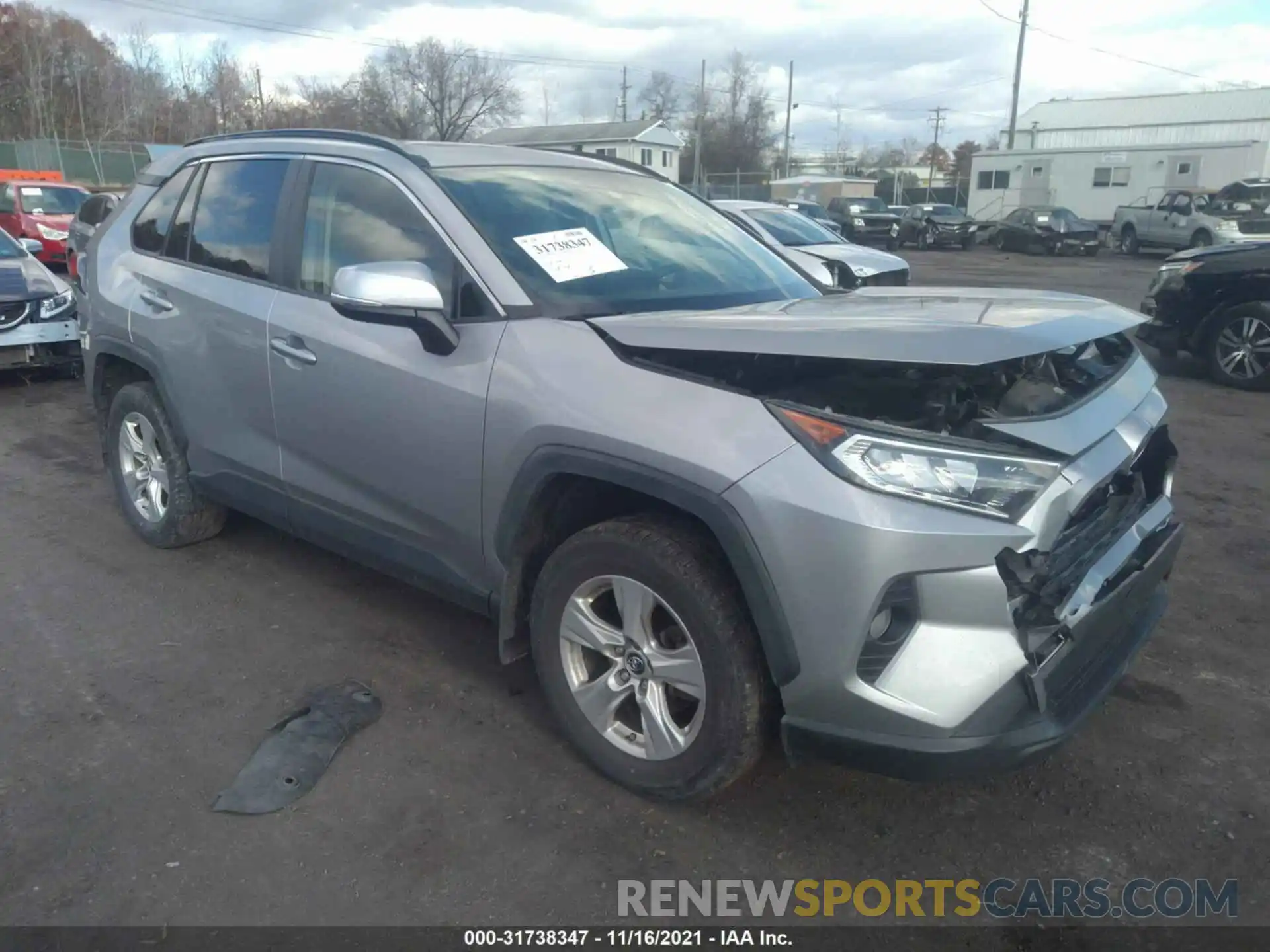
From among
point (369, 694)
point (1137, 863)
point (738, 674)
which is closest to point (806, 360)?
point (738, 674)

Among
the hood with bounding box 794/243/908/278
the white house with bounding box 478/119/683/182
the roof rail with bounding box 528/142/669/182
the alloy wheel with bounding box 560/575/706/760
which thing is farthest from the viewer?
the white house with bounding box 478/119/683/182

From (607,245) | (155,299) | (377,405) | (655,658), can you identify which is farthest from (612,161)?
(655,658)

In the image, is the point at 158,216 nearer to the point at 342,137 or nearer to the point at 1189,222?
the point at 342,137

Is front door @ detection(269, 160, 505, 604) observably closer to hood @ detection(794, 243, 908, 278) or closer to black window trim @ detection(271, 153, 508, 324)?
black window trim @ detection(271, 153, 508, 324)

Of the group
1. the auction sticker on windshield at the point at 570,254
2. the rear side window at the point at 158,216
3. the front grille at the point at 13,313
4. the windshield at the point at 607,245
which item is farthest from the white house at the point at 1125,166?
the auction sticker on windshield at the point at 570,254

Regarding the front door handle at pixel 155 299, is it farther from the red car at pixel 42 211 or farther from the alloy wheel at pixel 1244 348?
the red car at pixel 42 211

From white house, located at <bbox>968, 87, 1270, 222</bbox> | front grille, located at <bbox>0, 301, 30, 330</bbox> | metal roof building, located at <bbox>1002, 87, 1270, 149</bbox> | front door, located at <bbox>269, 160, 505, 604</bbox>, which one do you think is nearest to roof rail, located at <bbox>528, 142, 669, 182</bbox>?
front door, located at <bbox>269, 160, 505, 604</bbox>

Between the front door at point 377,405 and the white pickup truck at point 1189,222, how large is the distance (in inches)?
926

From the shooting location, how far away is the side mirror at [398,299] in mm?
2893

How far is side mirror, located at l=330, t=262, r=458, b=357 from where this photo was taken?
2893 mm

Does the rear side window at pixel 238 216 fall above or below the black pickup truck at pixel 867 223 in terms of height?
above

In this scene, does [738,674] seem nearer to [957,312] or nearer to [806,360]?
[806,360]

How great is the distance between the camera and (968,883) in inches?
104

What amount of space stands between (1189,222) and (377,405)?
87.4ft
